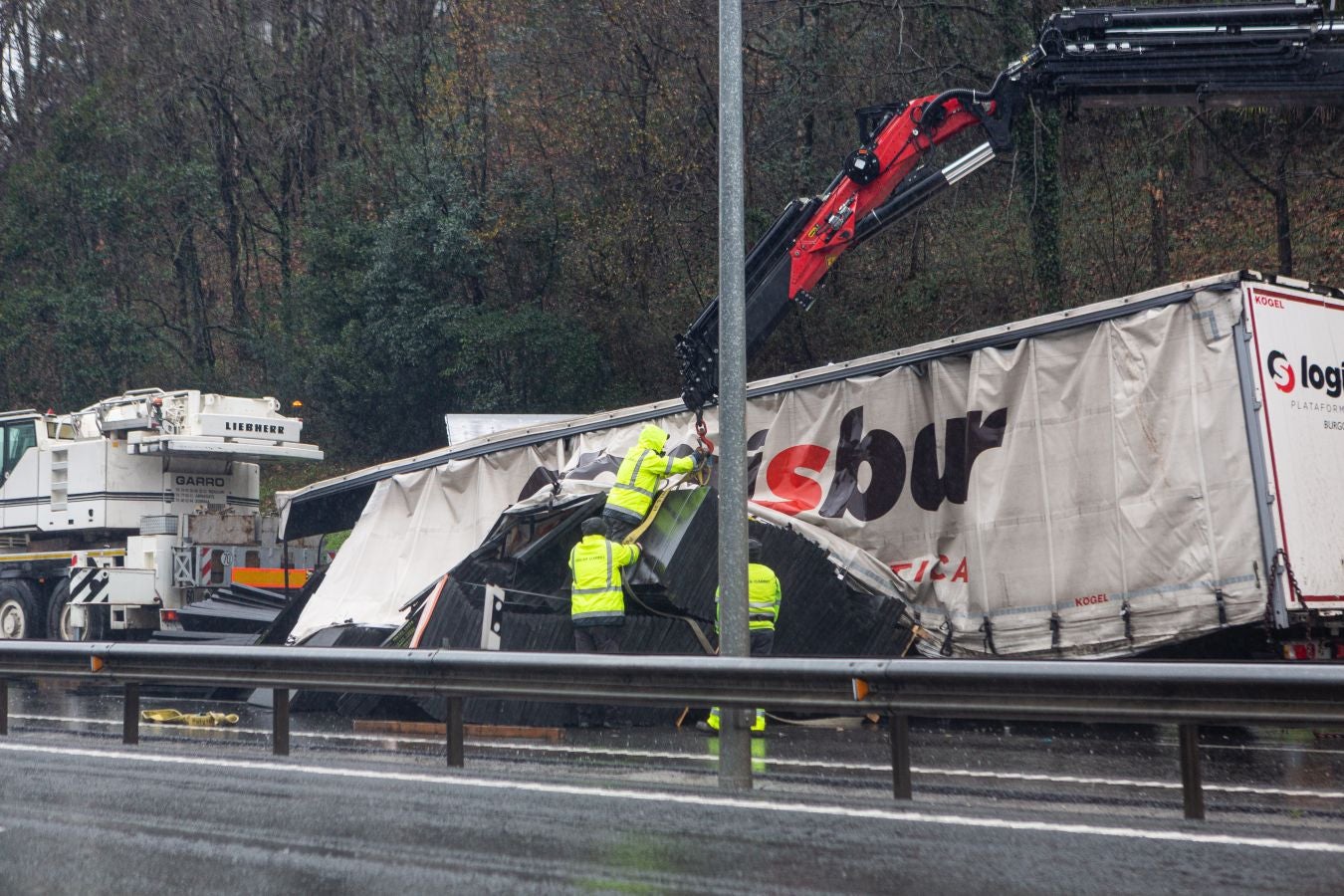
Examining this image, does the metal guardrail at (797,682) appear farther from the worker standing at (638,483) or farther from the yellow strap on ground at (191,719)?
the worker standing at (638,483)

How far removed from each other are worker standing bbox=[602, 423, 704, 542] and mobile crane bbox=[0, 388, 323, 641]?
9.21 metres

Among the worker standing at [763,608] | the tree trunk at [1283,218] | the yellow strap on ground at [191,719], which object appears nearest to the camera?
the worker standing at [763,608]

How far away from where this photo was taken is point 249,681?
8906mm

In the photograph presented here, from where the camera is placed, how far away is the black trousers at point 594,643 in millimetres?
10445

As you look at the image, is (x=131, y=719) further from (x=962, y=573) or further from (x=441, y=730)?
(x=962, y=573)

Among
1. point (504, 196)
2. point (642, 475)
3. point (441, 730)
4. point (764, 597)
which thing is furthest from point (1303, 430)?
point (504, 196)

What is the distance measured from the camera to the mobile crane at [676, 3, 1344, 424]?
1062cm

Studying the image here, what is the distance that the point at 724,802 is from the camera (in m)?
6.52

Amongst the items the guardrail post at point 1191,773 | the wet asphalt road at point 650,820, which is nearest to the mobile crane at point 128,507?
the wet asphalt road at point 650,820

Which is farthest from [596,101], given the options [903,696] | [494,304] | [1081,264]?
[903,696]

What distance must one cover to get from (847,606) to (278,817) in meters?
6.39

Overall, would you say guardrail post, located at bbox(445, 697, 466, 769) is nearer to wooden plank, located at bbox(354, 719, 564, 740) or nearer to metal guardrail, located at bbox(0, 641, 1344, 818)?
metal guardrail, located at bbox(0, 641, 1344, 818)

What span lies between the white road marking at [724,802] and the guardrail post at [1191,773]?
0.49m

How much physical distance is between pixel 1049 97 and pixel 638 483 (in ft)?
15.3
